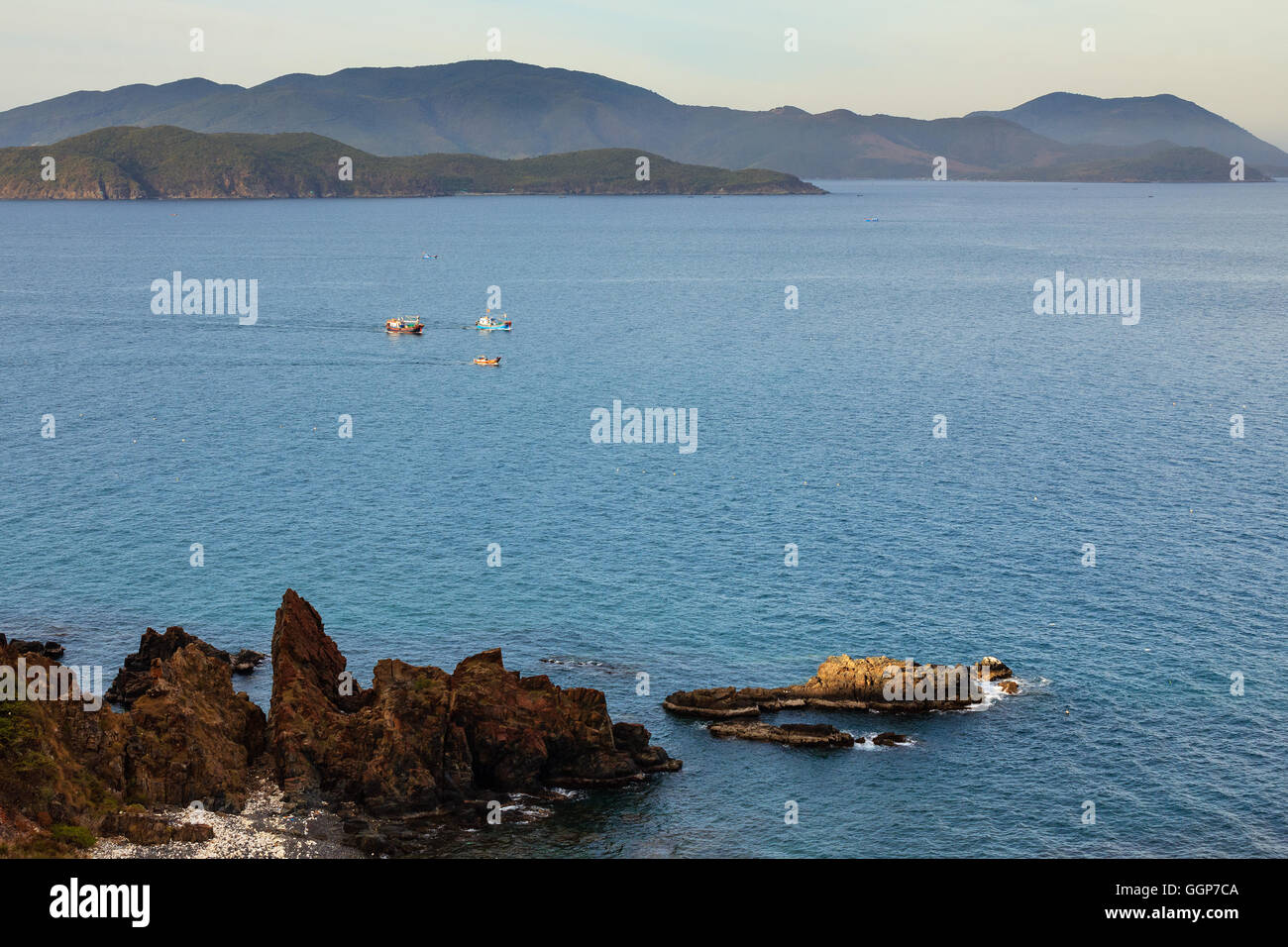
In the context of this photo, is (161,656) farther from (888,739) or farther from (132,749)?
(888,739)

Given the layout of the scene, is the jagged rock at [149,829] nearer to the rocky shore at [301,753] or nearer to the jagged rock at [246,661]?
the rocky shore at [301,753]

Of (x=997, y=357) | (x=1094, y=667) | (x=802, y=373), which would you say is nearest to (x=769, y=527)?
(x=1094, y=667)

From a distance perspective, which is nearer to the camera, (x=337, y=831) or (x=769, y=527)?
(x=337, y=831)

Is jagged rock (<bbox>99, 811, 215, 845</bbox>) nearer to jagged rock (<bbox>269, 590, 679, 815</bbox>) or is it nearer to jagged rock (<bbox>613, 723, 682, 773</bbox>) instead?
jagged rock (<bbox>269, 590, 679, 815</bbox>)

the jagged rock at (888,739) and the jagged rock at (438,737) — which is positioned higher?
the jagged rock at (438,737)

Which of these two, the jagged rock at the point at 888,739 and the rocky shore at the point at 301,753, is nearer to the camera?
the rocky shore at the point at 301,753

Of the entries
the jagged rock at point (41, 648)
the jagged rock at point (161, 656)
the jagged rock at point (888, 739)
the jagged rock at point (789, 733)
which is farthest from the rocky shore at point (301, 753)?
the jagged rock at point (888, 739)

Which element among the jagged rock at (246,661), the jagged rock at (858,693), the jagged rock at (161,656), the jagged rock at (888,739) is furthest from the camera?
the jagged rock at (246,661)

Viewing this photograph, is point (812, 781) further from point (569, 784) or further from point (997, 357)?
point (997, 357)
